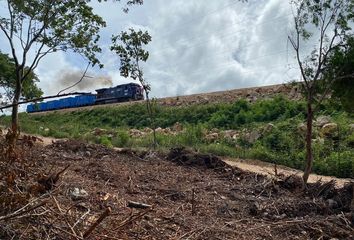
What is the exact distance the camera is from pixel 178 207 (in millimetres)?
5535

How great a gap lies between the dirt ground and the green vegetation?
323cm

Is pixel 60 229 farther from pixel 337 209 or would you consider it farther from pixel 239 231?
pixel 337 209

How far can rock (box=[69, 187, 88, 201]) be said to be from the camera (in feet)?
16.0

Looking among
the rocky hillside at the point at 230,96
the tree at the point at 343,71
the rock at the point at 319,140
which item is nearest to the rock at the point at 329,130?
the rock at the point at 319,140

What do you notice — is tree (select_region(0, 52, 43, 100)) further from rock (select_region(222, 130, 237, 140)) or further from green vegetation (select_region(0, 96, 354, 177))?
rock (select_region(222, 130, 237, 140))

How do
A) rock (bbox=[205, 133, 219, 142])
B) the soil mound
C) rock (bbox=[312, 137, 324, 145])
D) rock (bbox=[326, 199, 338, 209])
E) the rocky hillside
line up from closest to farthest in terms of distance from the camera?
rock (bbox=[326, 199, 338, 209]) < the soil mound < rock (bbox=[312, 137, 324, 145]) < rock (bbox=[205, 133, 219, 142]) < the rocky hillside

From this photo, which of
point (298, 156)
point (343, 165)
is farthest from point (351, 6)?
point (298, 156)

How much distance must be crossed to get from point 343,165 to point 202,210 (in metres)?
10.9

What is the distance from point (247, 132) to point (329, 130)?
372 centimetres

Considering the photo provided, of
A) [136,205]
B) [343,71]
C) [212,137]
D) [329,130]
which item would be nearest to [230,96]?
[212,137]

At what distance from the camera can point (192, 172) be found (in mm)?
9711

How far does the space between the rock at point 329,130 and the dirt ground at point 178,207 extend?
402 inches


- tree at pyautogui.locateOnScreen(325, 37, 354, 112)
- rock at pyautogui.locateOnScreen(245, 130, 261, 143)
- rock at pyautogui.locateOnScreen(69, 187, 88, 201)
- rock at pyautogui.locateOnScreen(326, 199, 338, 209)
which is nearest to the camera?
rock at pyautogui.locateOnScreen(69, 187, 88, 201)

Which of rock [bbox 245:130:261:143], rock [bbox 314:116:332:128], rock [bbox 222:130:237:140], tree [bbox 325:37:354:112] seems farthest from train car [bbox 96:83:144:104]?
tree [bbox 325:37:354:112]
